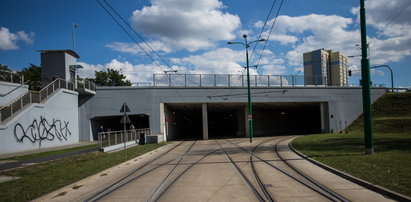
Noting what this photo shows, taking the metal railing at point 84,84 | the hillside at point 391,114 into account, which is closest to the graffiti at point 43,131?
the metal railing at point 84,84

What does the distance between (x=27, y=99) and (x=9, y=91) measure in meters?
2.12

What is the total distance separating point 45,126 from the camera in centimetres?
2431

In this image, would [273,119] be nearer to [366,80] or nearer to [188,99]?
[188,99]

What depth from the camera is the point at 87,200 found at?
711 centimetres

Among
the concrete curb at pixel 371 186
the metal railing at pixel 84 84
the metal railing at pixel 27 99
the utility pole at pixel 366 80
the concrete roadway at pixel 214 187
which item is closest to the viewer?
the concrete curb at pixel 371 186

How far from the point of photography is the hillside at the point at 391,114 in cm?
3144

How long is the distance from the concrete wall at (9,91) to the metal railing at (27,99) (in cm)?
82

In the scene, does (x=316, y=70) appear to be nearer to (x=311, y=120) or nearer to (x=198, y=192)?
(x=311, y=120)

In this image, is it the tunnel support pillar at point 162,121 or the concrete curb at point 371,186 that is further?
the tunnel support pillar at point 162,121

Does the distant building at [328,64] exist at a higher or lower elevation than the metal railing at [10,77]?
higher

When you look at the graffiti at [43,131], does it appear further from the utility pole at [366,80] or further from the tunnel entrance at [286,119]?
the tunnel entrance at [286,119]

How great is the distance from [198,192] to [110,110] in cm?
2767

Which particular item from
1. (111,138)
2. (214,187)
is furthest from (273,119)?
(214,187)

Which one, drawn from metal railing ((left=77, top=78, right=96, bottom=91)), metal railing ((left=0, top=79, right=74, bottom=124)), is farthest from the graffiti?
metal railing ((left=77, top=78, right=96, bottom=91))
